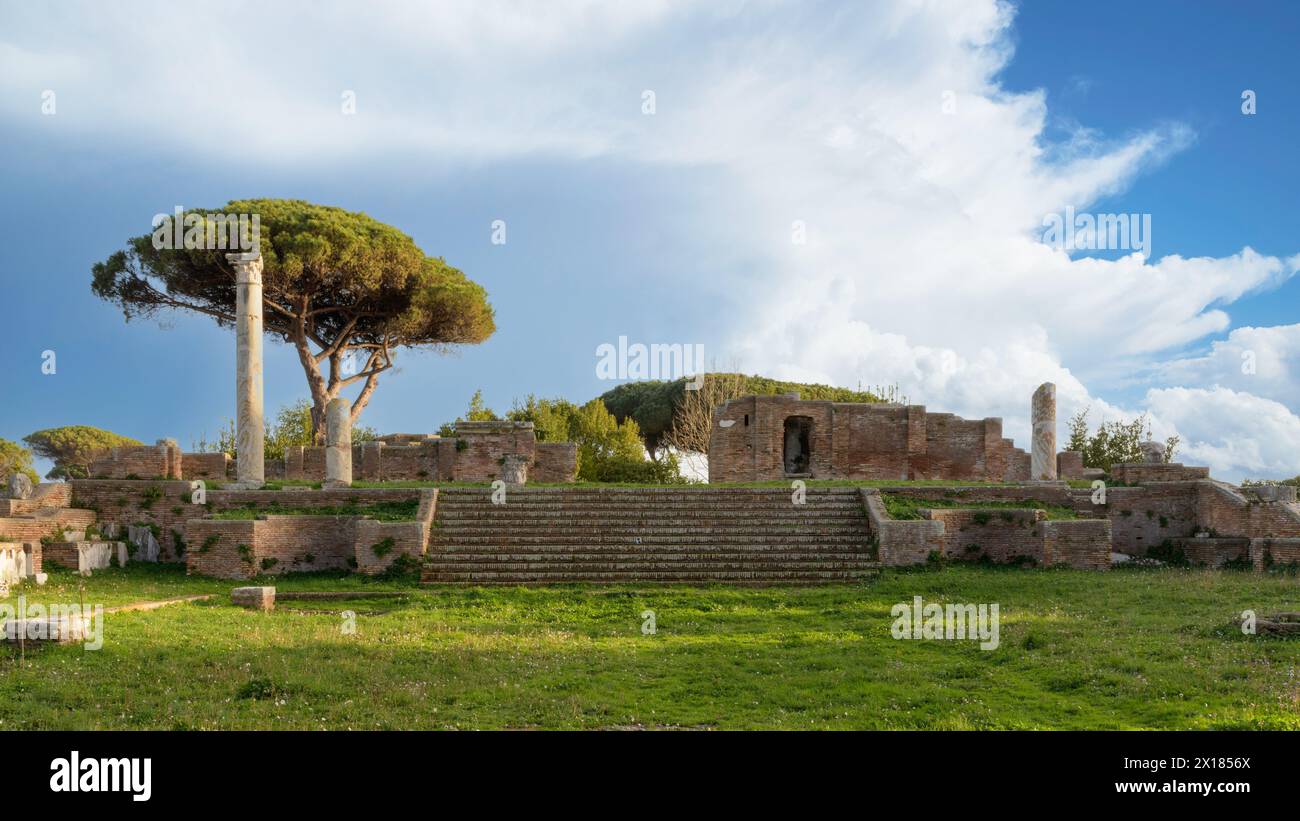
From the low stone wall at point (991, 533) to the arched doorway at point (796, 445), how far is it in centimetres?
1863

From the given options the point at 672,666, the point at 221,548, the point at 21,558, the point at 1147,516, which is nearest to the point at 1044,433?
the point at 1147,516

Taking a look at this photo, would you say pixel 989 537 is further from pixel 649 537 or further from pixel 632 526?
pixel 632 526

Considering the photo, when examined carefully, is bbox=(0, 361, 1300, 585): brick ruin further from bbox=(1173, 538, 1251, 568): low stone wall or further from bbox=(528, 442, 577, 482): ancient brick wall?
bbox=(528, 442, 577, 482): ancient brick wall

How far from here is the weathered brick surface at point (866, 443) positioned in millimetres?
33000

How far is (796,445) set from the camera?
3909cm

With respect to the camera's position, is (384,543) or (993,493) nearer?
(384,543)

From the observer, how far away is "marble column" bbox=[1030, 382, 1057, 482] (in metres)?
24.5

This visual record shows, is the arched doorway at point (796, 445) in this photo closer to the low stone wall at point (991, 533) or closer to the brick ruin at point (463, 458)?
the brick ruin at point (463, 458)

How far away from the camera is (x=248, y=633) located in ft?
A: 40.0

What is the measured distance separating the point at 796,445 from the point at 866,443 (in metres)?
5.83

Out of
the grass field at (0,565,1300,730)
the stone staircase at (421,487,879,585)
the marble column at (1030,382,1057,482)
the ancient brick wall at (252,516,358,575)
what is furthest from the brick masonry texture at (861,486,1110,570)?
the ancient brick wall at (252,516,358,575)

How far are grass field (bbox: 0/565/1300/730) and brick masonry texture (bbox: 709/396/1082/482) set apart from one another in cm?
1709
